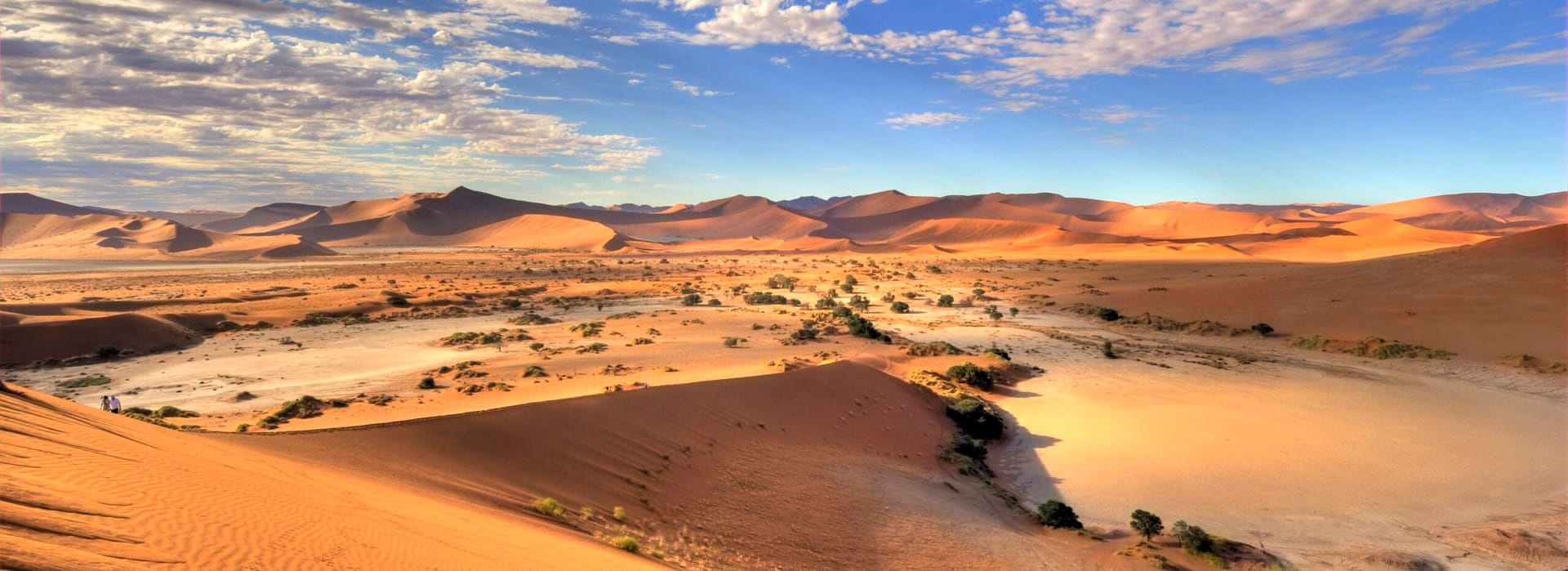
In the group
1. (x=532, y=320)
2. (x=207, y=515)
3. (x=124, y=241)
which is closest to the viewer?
(x=207, y=515)

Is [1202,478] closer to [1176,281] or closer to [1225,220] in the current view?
[1176,281]

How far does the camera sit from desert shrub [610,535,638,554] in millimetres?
8211

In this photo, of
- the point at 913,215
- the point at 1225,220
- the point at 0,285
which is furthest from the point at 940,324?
the point at 913,215

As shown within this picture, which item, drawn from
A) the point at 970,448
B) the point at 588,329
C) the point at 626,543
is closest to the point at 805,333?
the point at 588,329

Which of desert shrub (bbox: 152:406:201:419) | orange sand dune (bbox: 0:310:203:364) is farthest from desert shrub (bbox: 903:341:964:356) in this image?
orange sand dune (bbox: 0:310:203:364)

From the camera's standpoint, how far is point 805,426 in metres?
15.3

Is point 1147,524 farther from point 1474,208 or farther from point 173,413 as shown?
point 1474,208

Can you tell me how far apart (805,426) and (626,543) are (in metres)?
7.41

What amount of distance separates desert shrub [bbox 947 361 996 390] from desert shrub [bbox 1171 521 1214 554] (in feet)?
31.8

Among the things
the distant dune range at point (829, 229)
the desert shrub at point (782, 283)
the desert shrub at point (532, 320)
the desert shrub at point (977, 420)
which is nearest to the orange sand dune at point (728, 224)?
the distant dune range at point (829, 229)

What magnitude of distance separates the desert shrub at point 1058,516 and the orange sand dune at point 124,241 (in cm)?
8812

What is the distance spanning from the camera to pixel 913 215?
156m

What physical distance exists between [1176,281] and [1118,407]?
31590mm

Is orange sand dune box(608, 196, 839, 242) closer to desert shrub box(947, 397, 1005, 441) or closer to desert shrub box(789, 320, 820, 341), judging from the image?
desert shrub box(789, 320, 820, 341)
